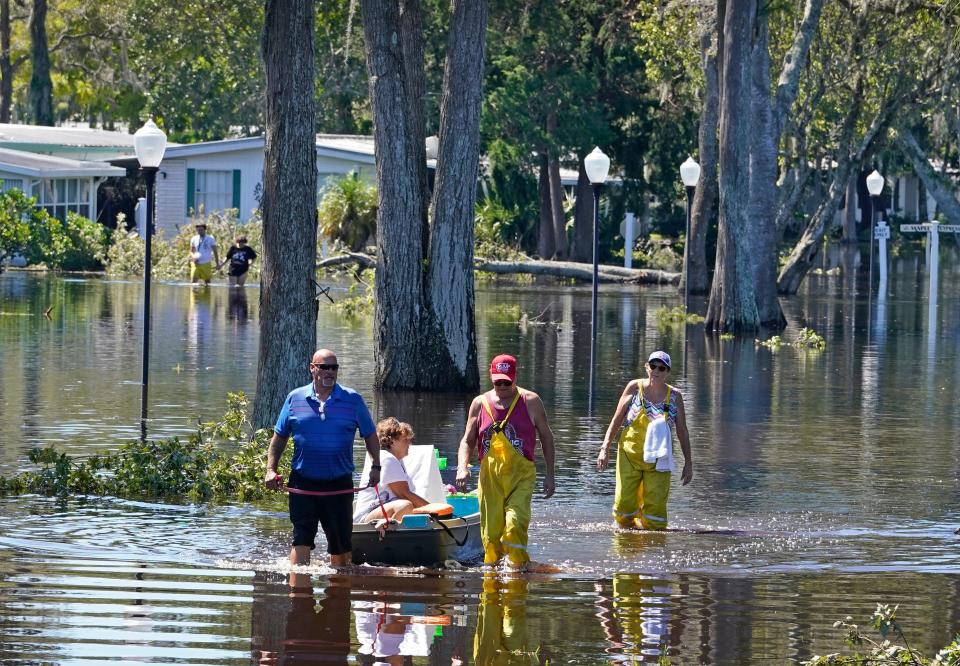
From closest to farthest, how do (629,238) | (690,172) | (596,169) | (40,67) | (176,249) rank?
(596,169) < (690,172) < (176,249) < (629,238) < (40,67)

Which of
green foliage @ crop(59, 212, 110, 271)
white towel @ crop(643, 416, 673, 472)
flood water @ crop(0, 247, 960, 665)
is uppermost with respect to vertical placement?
green foliage @ crop(59, 212, 110, 271)

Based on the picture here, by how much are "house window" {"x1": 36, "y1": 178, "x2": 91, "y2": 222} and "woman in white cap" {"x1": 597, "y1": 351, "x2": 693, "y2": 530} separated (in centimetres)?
4072

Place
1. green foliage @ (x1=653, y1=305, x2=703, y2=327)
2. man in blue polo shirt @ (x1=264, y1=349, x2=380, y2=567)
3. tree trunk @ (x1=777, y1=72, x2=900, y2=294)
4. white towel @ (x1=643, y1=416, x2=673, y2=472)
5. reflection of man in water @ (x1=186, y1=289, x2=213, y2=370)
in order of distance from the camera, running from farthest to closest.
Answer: tree trunk @ (x1=777, y1=72, x2=900, y2=294), green foliage @ (x1=653, y1=305, x2=703, y2=327), reflection of man in water @ (x1=186, y1=289, x2=213, y2=370), white towel @ (x1=643, y1=416, x2=673, y2=472), man in blue polo shirt @ (x1=264, y1=349, x2=380, y2=567)

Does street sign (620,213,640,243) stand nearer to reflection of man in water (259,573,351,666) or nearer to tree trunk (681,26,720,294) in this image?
A: tree trunk (681,26,720,294)

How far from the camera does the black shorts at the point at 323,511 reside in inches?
429

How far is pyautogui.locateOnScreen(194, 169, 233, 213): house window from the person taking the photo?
54.0 metres

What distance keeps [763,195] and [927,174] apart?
72.7ft

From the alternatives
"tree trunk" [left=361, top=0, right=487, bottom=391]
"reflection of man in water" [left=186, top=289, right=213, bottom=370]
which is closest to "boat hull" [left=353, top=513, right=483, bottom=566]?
"tree trunk" [left=361, top=0, right=487, bottom=391]

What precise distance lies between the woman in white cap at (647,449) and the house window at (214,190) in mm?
41872

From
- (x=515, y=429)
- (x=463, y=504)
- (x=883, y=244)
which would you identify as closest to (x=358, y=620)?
(x=515, y=429)

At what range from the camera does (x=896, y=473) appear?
1598 centimetres

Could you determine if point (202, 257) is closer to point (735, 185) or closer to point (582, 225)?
point (582, 225)

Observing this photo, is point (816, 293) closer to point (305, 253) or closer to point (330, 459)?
point (305, 253)

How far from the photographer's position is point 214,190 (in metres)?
54.2
